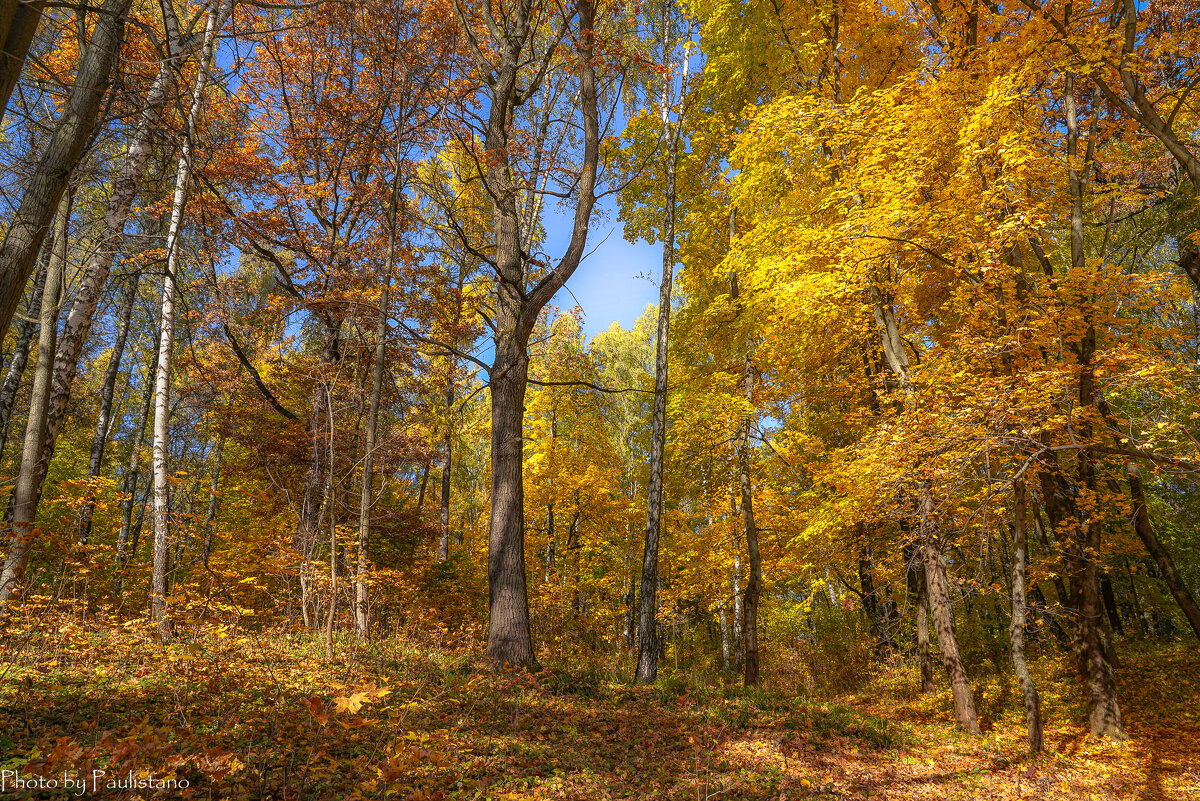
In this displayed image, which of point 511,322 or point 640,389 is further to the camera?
point 640,389

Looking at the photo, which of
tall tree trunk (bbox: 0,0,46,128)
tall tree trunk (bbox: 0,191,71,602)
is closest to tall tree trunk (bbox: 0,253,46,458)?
tall tree trunk (bbox: 0,191,71,602)

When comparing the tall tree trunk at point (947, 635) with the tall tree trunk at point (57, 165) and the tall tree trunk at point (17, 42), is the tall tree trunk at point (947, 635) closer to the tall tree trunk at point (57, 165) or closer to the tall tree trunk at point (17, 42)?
the tall tree trunk at point (57, 165)

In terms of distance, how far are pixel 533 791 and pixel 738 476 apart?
817cm

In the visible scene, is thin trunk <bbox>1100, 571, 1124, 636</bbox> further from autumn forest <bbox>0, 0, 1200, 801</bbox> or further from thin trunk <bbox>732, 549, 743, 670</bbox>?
thin trunk <bbox>732, 549, 743, 670</bbox>

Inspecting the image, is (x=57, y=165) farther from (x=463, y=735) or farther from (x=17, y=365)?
(x=17, y=365)

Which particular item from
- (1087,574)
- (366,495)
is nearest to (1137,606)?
(1087,574)

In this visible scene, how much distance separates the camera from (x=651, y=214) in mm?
12109

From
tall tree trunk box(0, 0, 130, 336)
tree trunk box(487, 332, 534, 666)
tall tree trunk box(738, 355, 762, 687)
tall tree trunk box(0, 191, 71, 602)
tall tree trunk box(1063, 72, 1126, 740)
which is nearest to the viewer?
tall tree trunk box(0, 0, 130, 336)

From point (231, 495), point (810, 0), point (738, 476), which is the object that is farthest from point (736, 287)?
point (231, 495)

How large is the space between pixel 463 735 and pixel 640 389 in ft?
20.9

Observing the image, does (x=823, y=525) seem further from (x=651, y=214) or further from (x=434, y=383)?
(x=434, y=383)

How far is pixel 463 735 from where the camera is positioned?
14.7 ft

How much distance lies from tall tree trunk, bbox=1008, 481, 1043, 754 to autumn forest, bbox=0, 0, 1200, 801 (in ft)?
0.22

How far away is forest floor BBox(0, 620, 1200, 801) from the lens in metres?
3.00
